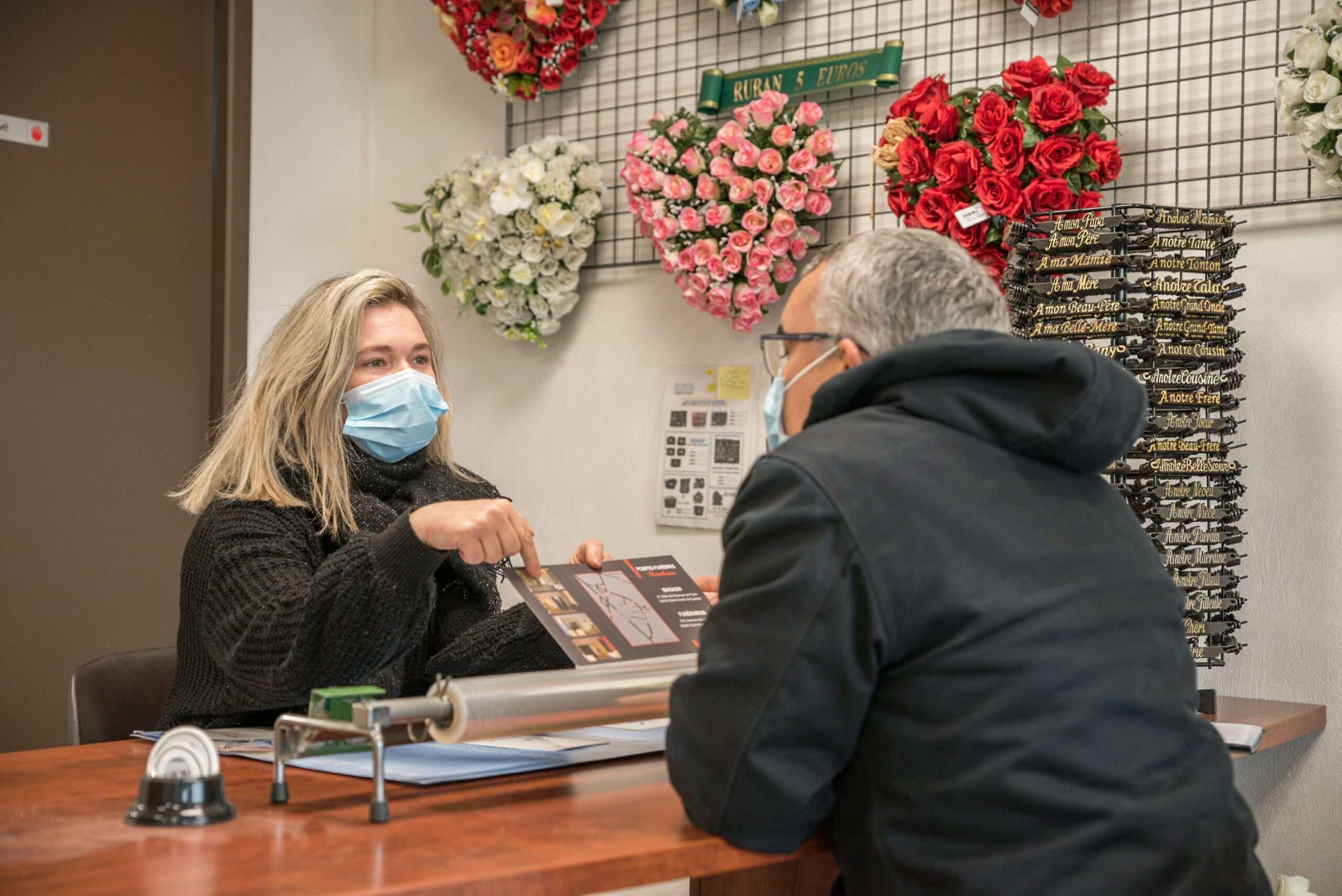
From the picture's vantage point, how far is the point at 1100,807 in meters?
1.26

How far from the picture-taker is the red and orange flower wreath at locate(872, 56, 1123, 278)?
2.66m

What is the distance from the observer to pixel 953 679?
1.29m

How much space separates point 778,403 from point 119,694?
4.38ft

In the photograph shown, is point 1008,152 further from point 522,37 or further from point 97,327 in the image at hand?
point 97,327

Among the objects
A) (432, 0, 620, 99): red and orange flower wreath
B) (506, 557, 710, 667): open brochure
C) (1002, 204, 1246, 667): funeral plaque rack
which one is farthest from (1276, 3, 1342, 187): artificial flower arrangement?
(432, 0, 620, 99): red and orange flower wreath

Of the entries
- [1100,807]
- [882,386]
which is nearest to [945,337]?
[882,386]

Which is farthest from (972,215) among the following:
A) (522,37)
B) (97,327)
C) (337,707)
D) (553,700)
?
(97,327)

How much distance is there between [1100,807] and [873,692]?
240 mm

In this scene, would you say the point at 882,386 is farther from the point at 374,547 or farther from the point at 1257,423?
the point at 1257,423

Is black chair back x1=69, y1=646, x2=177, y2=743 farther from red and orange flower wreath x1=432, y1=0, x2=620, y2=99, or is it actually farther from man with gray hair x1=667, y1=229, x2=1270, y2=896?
red and orange flower wreath x1=432, y1=0, x2=620, y2=99

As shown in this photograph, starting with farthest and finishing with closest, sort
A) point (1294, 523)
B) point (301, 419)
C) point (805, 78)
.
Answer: point (805, 78) → point (1294, 523) → point (301, 419)

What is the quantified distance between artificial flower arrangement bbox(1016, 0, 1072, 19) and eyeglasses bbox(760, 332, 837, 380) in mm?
1510

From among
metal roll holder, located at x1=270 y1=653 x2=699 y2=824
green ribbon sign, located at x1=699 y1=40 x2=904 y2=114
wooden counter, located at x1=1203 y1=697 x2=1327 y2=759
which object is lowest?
wooden counter, located at x1=1203 y1=697 x2=1327 y2=759

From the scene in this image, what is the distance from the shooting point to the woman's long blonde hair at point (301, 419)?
7.09 ft
